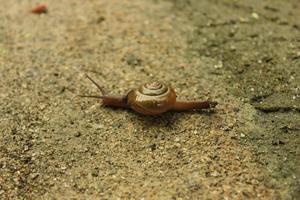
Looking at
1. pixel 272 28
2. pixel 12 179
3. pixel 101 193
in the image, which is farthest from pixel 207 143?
pixel 272 28

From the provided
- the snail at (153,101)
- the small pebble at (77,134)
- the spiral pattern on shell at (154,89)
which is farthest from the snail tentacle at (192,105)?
the small pebble at (77,134)

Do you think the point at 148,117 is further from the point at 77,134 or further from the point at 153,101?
the point at 77,134

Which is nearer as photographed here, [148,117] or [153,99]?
[153,99]

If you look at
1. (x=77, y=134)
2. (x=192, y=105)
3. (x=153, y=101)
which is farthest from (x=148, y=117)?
(x=77, y=134)

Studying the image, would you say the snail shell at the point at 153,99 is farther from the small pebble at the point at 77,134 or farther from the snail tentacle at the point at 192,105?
the small pebble at the point at 77,134

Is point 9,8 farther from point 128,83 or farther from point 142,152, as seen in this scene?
point 142,152

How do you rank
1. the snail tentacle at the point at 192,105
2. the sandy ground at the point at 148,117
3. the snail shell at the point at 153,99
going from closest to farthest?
1. the sandy ground at the point at 148,117
2. the snail shell at the point at 153,99
3. the snail tentacle at the point at 192,105

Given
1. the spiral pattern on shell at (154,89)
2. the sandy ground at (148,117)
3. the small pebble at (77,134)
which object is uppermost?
the spiral pattern on shell at (154,89)
